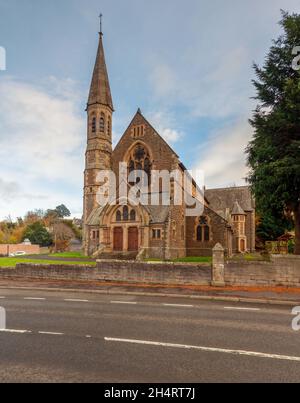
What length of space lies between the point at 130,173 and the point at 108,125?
26.3 ft

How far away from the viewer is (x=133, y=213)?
2591cm

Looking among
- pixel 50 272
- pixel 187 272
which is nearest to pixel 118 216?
pixel 50 272

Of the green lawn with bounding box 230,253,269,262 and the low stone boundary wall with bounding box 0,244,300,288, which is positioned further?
the green lawn with bounding box 230,253,269,262

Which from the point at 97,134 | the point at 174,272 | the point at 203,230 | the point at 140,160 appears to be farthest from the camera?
the point at 97,134

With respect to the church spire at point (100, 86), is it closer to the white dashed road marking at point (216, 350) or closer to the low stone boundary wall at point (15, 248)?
the low stone boundary wall at point (15, 248)

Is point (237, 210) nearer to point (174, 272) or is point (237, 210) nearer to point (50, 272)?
point (174, 272)

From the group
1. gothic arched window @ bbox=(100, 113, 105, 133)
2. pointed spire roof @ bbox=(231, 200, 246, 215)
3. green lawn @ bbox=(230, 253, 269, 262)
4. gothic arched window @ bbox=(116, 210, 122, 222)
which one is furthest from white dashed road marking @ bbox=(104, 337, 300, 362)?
pointed spire roof @ bbox=(231, 200, 246, 215)

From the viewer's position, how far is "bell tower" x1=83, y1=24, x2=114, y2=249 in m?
29.7

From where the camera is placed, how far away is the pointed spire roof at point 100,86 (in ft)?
105

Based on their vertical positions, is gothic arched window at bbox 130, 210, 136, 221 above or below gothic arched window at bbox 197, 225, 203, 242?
above

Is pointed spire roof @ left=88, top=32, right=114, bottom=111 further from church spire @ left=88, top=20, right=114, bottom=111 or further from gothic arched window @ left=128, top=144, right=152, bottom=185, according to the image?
gothic arched window @ left=128, top=144, right=152, bottom=185

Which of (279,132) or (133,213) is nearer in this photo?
(279,132)

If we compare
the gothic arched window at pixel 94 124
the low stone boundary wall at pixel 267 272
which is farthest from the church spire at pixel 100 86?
the low stone boundary wall at pixel 267 272
